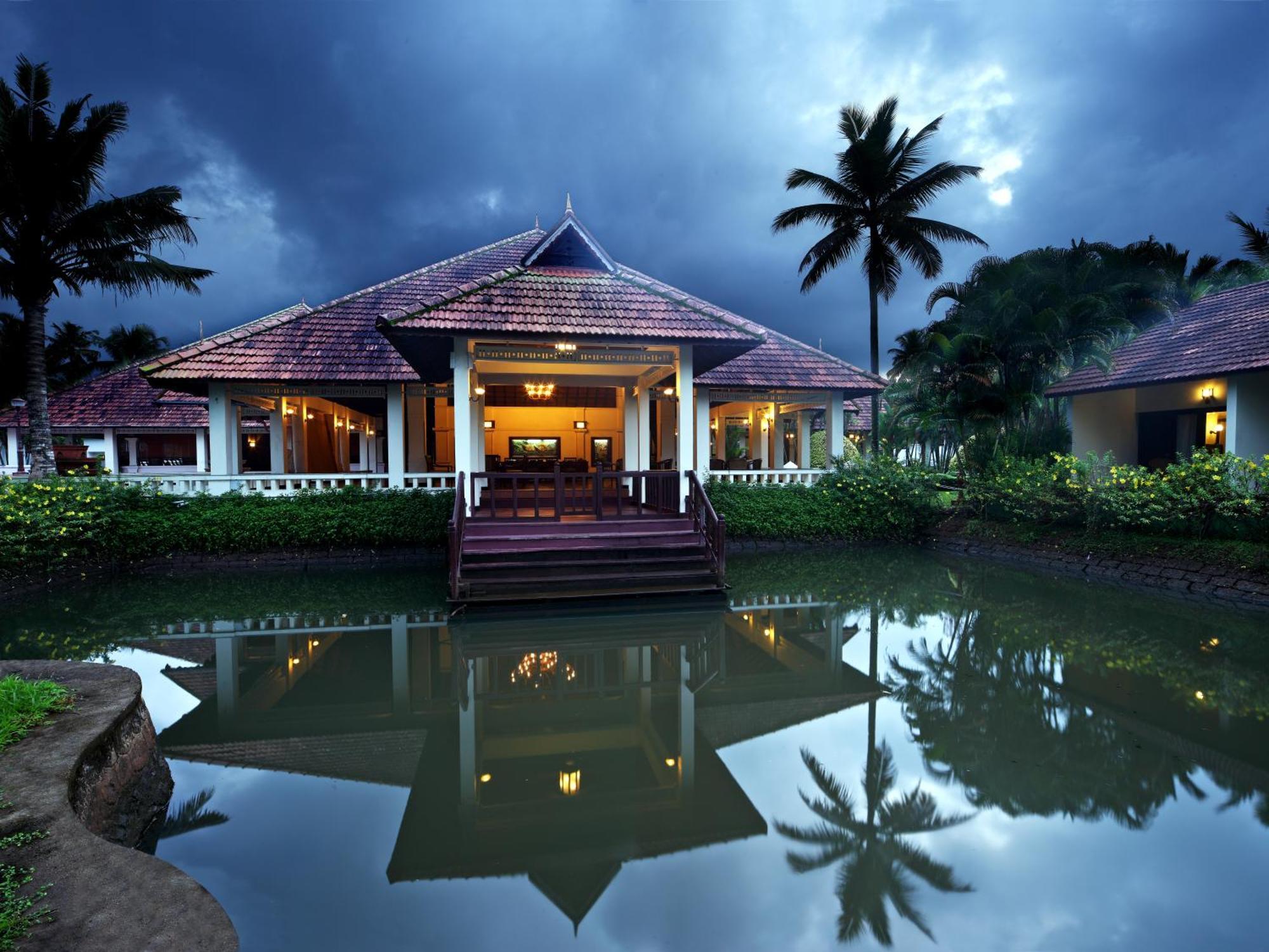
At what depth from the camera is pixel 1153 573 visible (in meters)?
9.20

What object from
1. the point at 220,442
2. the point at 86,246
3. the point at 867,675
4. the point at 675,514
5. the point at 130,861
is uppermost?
the point at 86,246

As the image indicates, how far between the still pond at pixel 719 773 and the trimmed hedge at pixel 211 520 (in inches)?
115

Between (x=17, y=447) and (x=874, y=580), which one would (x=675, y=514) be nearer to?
(x=874, y=580)

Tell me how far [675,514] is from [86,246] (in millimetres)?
11902

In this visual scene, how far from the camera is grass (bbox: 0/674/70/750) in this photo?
331cm

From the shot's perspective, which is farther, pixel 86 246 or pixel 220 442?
pixel 220 442

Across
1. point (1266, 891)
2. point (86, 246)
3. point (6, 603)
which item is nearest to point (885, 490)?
point (1266, 891)

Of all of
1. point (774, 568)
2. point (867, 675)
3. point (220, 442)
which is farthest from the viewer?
point (220, 442)

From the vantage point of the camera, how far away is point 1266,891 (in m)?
2.76

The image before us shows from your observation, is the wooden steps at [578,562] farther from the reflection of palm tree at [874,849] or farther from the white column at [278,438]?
the white column at [278,438]

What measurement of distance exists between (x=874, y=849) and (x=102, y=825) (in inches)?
149

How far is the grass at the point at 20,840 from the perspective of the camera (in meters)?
2.06

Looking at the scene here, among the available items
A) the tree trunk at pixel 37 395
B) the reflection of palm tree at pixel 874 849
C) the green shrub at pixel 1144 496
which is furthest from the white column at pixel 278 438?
the green shrub at pixel 1144 496

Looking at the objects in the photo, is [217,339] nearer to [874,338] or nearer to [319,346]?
[319,346]
